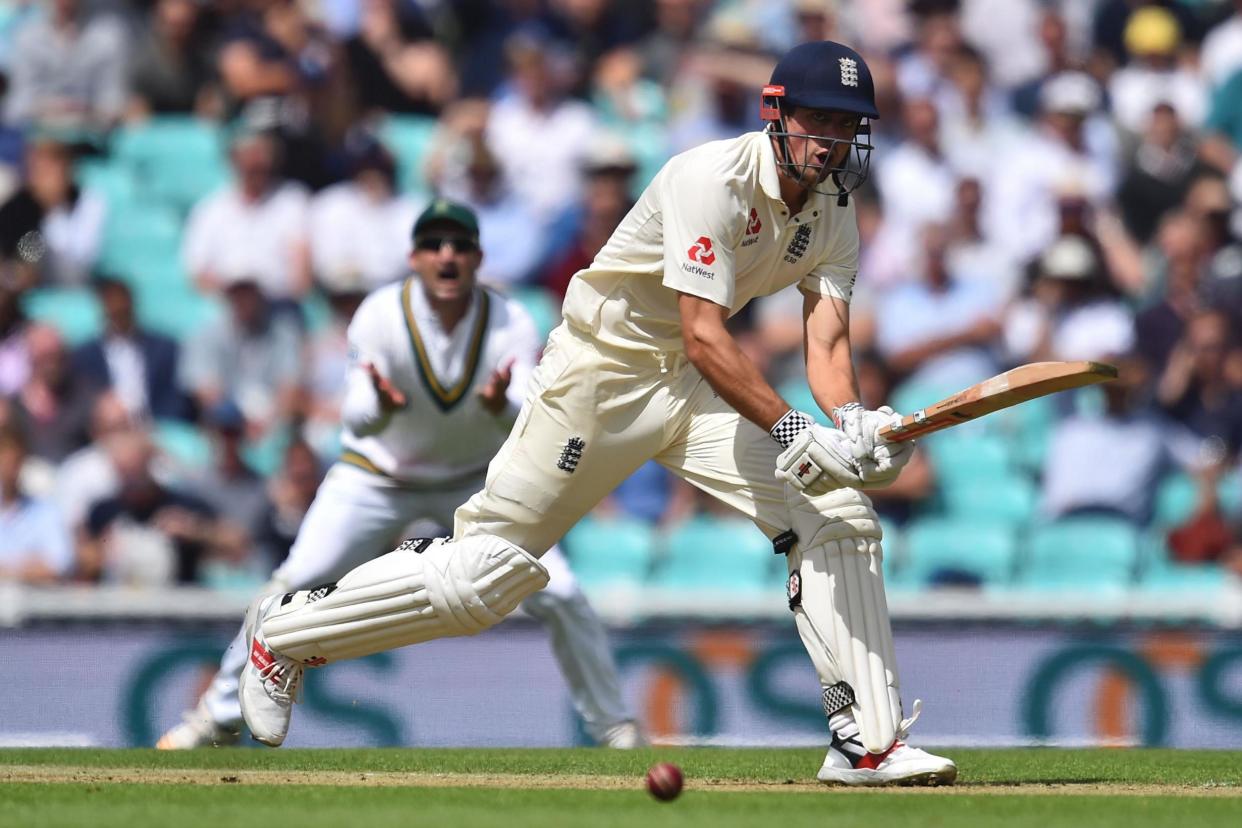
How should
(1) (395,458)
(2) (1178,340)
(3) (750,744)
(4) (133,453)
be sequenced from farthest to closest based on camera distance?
(2) (1178,340), (4) (133,453), (3) (750,744), (1) (395,458)

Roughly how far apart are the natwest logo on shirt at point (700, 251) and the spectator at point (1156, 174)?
21.0 feet

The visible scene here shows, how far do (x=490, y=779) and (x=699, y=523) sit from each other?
4.10m

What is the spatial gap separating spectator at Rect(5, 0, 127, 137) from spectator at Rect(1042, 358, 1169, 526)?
6.06m

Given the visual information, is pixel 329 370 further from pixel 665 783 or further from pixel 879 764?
pixel 665 783

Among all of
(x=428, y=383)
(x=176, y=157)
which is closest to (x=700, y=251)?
(x=428, y=383)

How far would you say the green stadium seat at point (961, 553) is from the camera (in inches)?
364

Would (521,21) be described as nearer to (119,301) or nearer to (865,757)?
(119,301)

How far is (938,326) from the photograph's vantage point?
34.1 ft

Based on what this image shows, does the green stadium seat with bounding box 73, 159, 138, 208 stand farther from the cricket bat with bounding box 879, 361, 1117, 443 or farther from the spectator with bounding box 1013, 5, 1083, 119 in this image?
the cricket bat with bounding box 879, 361, 1117, 443

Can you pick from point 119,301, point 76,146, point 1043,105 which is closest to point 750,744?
point 119,301

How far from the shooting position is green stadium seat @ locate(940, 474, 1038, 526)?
9.61 meters

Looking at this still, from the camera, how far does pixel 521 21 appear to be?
1205cm

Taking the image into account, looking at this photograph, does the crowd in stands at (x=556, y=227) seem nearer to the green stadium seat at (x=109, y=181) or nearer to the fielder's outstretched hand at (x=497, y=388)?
the green stadium seat at (x=109, y=181)

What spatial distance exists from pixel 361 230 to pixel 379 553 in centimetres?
418
